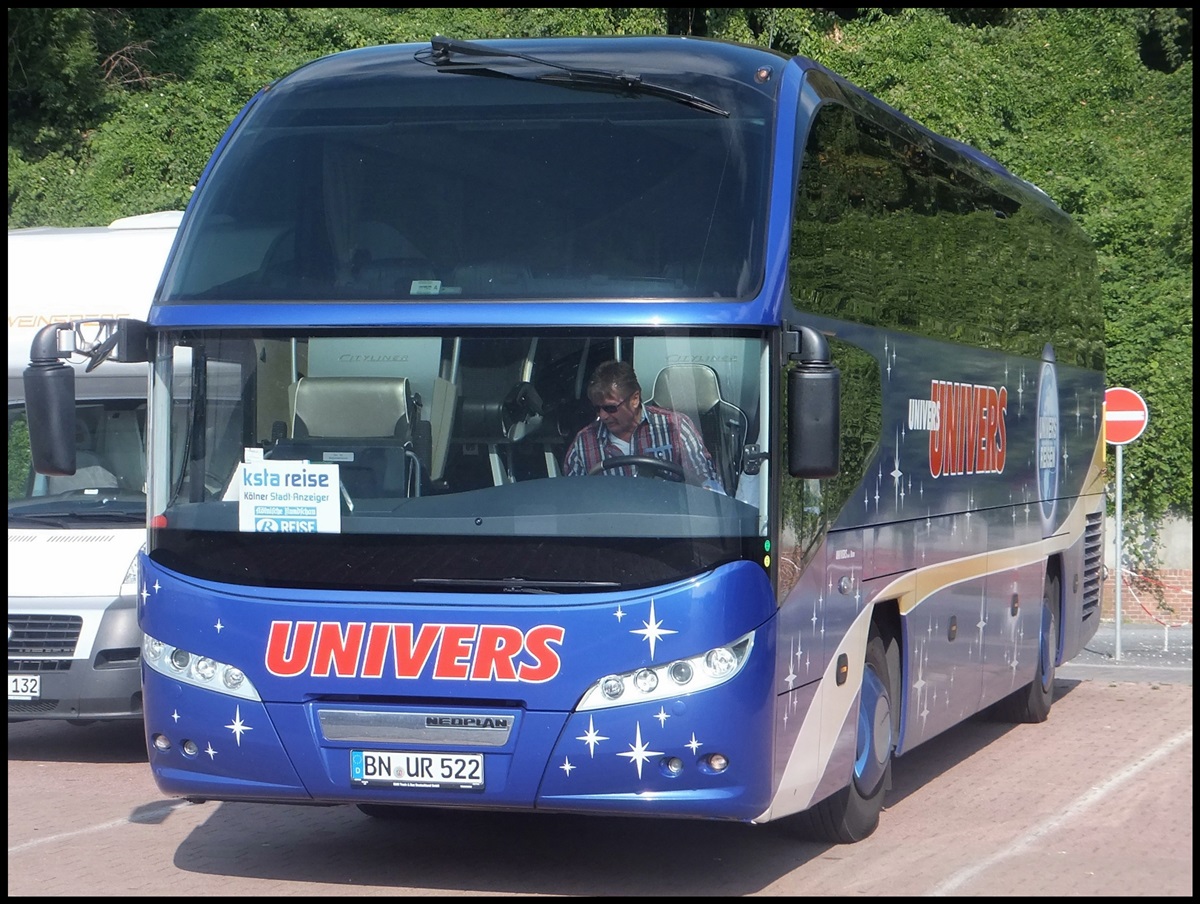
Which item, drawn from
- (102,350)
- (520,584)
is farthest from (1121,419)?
(102,350)

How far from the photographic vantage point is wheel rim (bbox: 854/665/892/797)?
28.5 ft

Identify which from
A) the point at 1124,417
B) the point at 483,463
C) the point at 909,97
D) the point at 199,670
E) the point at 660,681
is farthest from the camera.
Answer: the point at 909,97

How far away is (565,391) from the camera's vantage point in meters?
6.99

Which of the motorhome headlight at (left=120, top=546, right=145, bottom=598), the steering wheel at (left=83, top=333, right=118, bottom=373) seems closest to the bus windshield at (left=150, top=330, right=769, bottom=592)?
the steering wheel at (left=83, top=333, right=118, bottom=373)

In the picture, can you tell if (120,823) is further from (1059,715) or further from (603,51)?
(1059,715)

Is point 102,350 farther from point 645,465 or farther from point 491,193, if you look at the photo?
point 645,465

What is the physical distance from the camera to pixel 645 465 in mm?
6953

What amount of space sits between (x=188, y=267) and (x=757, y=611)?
9.63 ft

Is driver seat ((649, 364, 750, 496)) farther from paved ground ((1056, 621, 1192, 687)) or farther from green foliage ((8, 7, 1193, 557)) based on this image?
green foliage ((8, 7, 1193, 557))

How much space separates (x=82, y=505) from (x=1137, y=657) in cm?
1181

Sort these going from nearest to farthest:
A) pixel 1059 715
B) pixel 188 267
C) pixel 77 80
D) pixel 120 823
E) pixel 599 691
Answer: pixel 599 691 < pixel 188 267 < pixel 120 823 < pixel 1059 715 < pixel 77 80

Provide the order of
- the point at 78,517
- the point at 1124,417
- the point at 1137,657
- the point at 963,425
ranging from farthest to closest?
1. the point at 1137,657
2. the point at 1124,417
3. the point at 78,517
4. the point at 963,425

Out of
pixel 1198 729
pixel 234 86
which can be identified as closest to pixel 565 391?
pixel 1198 729

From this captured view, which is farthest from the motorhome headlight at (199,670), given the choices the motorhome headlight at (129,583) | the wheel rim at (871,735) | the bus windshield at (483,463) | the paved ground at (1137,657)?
the paved ground at (1137,657)
